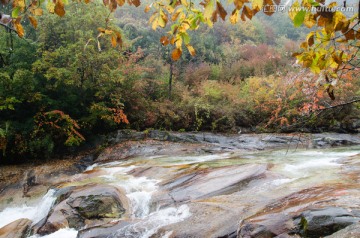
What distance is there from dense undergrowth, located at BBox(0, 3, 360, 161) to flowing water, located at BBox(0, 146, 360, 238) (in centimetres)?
194

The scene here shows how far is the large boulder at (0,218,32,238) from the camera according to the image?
5.57m

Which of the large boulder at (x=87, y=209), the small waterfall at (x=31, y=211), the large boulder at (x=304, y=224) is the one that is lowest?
the small waterfall at (x=31, y=211)

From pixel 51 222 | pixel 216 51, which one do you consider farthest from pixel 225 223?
pixel 216 51

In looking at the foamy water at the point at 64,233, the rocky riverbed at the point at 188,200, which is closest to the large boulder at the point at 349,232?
the rocky riverbed at the point at 188,200

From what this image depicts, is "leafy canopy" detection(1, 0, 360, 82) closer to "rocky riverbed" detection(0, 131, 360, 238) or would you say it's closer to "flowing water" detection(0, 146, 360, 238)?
"rocky riverbed" detection(0, 131, 360, 238)

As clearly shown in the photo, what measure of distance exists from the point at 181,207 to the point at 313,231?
2.28m

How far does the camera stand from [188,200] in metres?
5.35

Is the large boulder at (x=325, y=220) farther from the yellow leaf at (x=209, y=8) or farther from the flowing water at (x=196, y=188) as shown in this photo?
the yellow leaf at (x=209, y=8)

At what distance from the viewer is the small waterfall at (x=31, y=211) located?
644 centimetres

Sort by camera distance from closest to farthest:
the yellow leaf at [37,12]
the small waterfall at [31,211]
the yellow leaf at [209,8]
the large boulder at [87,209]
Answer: the yellow leaf at [209,8] < the yellow leaf at [37,12] < the large boulder at [87,209] < the small waterfall at [31,211]

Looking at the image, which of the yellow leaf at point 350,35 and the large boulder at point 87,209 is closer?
the yellow leaf at point 350,35

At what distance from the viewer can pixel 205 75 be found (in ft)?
55.5

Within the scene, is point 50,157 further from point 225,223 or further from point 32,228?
point 225,223

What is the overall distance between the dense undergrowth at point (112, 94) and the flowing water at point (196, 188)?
6.36ft
